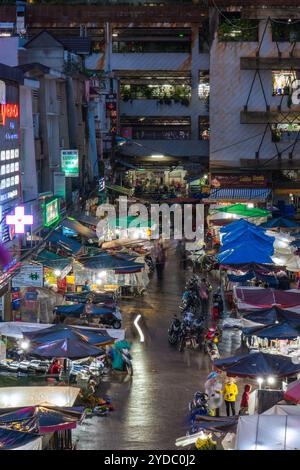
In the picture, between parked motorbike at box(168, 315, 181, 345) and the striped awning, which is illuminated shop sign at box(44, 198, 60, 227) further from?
the striped awning

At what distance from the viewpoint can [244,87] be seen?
58.4 m

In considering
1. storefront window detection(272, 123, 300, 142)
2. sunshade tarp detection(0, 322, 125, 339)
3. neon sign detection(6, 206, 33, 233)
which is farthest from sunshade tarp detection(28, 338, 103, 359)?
storefront window detection(272, 123, 300, 142)

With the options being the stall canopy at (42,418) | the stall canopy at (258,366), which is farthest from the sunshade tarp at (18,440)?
the stall canopy at (258,366)

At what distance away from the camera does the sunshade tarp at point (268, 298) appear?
26.9 m

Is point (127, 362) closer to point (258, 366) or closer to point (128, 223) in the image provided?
point (258, 366)

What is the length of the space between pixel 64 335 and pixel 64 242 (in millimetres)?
12541

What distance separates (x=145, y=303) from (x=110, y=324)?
6007mm

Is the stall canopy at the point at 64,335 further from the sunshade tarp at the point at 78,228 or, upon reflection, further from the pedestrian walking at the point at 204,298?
the sunshade tarp at the point at 78,228

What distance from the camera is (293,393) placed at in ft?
59.0

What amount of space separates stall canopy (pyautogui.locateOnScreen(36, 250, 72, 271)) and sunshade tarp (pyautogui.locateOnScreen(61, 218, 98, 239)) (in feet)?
20.4

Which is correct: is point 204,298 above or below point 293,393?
below

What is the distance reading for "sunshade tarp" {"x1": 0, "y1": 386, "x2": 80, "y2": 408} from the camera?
61.1 feet

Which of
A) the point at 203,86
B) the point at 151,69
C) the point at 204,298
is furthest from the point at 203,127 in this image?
the point at 204,298
